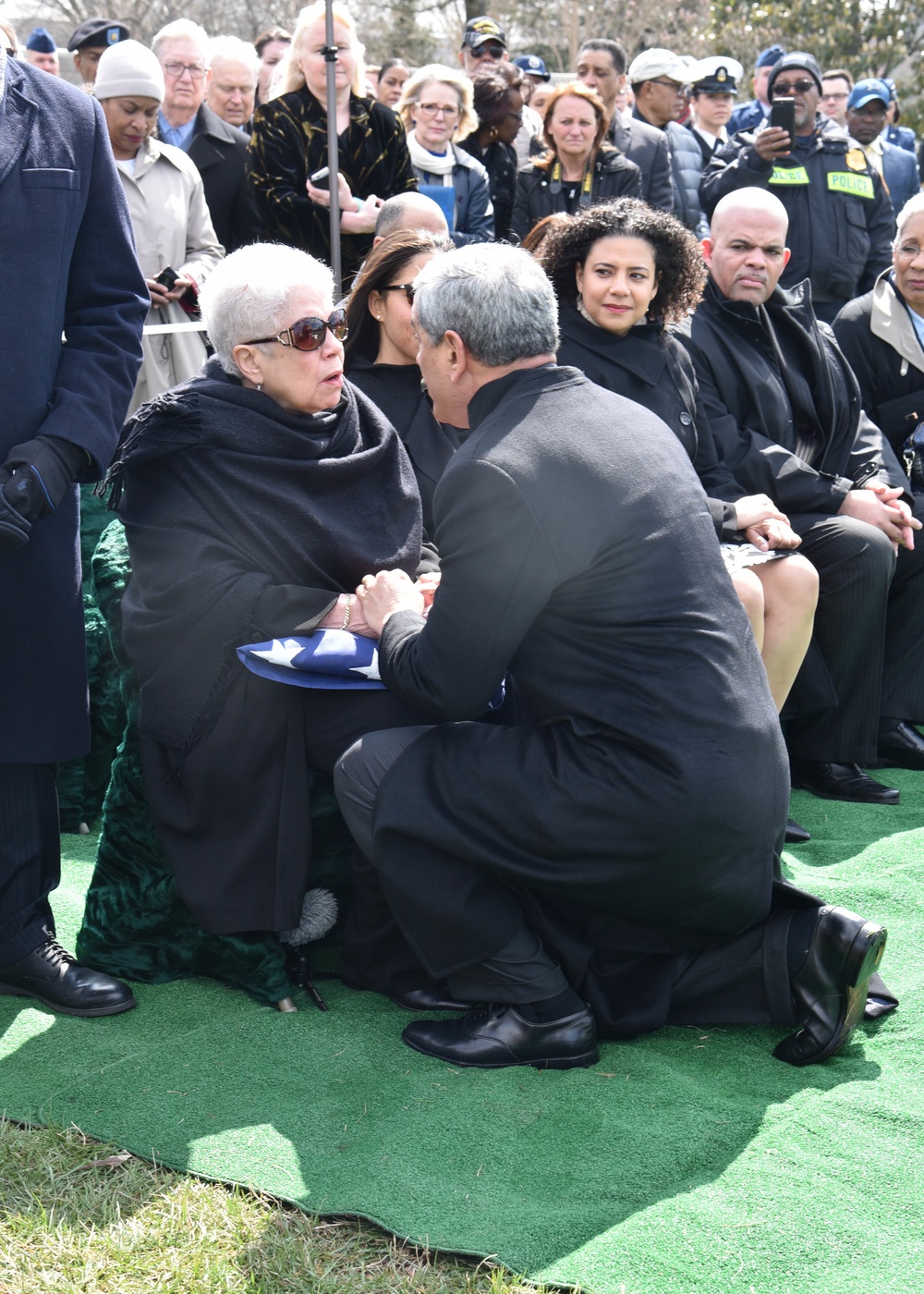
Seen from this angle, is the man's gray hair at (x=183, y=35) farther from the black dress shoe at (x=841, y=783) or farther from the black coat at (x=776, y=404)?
the black dress shoe at (x=841, y=783)

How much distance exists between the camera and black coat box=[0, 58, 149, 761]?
299 cm

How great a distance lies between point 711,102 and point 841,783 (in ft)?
16.7

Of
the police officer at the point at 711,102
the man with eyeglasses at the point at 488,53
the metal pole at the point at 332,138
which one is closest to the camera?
the metal pole at the point at 332,138

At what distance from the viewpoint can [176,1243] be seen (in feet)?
7.72

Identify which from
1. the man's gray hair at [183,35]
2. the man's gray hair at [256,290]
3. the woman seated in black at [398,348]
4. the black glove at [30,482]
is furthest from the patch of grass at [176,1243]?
the man's gray hair at [183,35]

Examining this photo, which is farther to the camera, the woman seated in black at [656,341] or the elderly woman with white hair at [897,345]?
the elderly woman with white hair at [897,345]

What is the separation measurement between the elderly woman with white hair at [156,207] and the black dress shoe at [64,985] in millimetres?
2353

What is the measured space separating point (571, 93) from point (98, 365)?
3678 millimetres

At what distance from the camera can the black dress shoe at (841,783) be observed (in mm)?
4531

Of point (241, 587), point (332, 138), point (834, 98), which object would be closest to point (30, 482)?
point (241, 587)

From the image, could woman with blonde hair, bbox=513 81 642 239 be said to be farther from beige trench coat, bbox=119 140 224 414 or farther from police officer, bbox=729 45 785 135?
police officer, bbox=729 45 785 135

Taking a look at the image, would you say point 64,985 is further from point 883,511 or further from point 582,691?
point 883,511

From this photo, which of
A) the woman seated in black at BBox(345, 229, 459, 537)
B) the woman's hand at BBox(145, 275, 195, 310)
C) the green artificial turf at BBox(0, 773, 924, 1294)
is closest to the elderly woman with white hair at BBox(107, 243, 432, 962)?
the green artificial turf at BBox(0, 773, 924, 1294)

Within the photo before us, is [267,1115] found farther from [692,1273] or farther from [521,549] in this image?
[521,549]
